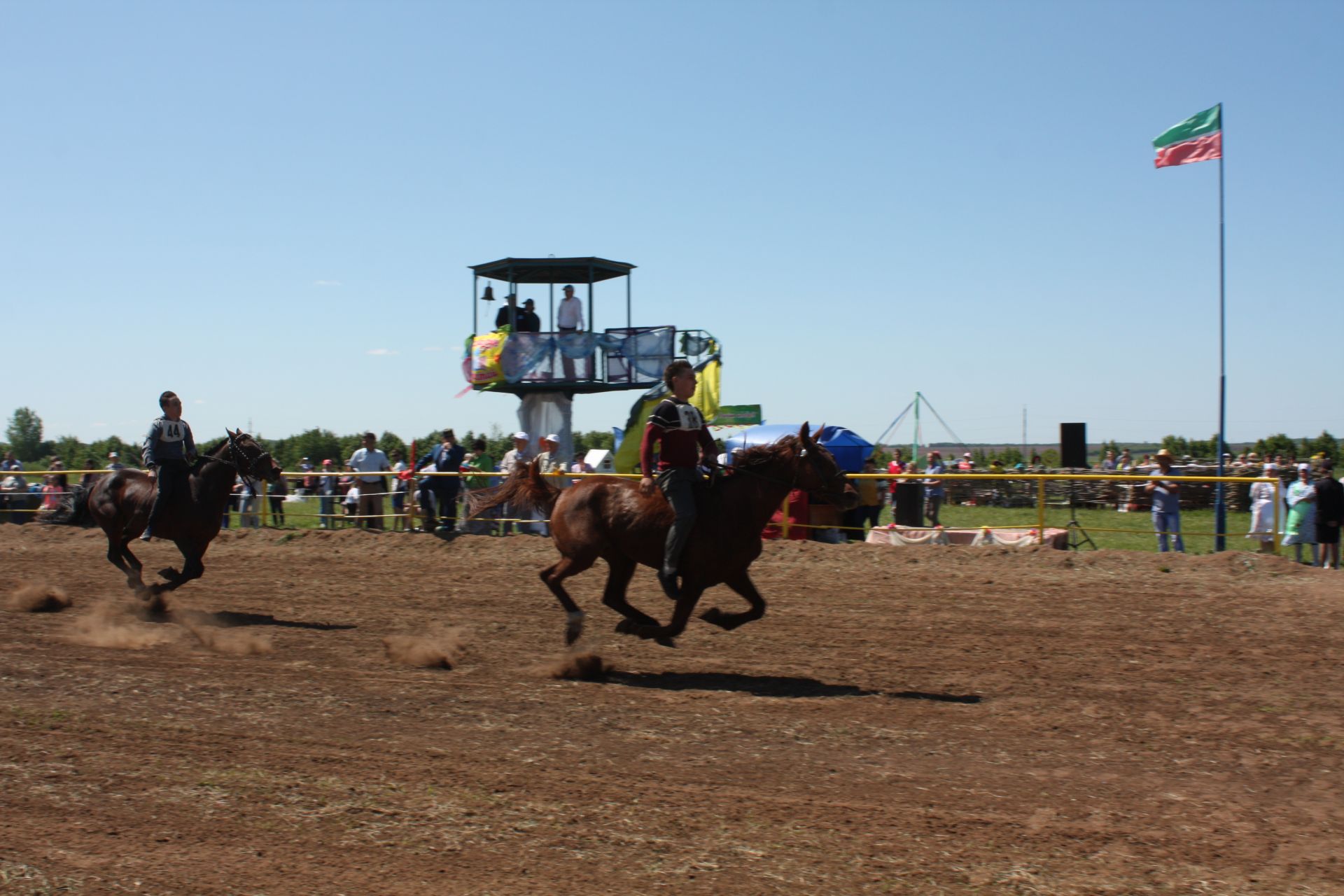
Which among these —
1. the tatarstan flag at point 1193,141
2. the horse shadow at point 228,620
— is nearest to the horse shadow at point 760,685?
the horse shadow at point 228,620

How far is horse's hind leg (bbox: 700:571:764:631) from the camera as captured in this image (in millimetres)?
8414

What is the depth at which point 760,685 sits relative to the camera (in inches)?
315

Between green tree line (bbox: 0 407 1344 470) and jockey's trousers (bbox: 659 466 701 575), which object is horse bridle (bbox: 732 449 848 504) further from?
green tree line (bbox: 0 407 1344 470)

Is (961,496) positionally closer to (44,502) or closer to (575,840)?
(44,502)

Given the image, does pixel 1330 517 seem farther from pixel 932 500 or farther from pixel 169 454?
pixel 169 454

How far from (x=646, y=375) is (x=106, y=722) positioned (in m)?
20.6

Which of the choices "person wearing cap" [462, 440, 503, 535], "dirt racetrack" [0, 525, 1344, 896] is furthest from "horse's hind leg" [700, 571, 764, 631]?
"person wearing cap" [462, 440, 503, 535]

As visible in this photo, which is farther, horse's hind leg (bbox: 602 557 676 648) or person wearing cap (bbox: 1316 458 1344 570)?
person wearing cap (bbox: 1316 458 1344 570)

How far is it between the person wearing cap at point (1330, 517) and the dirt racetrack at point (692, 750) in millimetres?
1889

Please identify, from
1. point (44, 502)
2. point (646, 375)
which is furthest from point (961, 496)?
point (44, 502)

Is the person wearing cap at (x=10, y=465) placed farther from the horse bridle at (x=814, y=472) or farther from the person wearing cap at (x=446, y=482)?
the horse bridle at (x=814, y=472)

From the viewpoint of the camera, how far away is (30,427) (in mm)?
88562

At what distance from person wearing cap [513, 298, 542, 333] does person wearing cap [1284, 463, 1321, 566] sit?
17174mm

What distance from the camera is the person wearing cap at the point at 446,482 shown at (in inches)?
731
